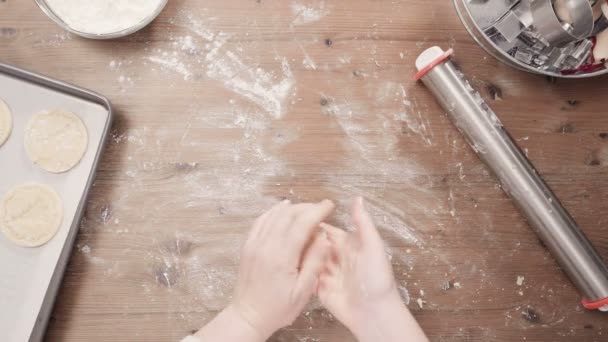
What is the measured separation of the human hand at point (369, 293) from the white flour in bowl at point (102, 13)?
1.81 ft

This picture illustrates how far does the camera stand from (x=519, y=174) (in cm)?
96

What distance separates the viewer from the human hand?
83 centimetres

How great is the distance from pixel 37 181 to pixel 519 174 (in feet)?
3.06

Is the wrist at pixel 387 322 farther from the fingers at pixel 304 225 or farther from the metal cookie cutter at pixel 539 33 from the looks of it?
the metal cookie cutter at pixel 539 33

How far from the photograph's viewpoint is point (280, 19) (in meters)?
1.00

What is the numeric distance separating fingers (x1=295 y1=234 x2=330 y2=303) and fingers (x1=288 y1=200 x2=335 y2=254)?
30mm

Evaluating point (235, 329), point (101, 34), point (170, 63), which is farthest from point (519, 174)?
point (101, 34)

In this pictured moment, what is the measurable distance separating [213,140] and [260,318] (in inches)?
14.0

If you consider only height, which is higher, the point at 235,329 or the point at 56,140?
the point at 56,140

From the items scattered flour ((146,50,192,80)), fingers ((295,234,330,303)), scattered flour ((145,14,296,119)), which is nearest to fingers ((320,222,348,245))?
fingers ((295,234,330,303))

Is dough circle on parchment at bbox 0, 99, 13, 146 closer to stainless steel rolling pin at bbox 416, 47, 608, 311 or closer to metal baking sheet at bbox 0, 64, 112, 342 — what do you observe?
metal baking sheet at bbox 0, 64, 112, 342

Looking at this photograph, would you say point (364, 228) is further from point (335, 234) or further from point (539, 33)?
point (539, 33)

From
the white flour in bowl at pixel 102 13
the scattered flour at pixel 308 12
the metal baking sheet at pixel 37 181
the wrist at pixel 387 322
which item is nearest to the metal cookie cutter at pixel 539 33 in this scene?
the scattered flour at pixel 308 12

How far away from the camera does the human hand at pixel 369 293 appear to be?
0.83 meters
